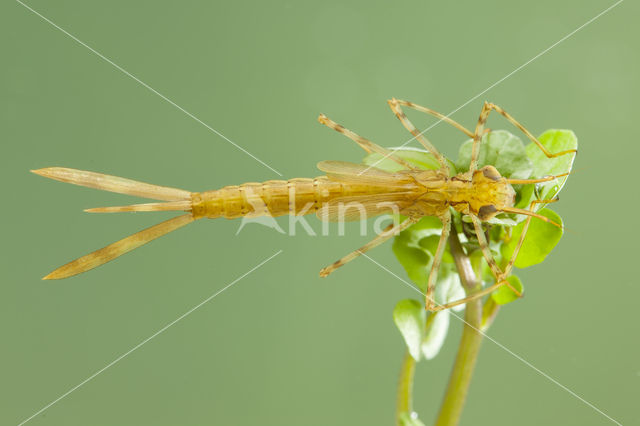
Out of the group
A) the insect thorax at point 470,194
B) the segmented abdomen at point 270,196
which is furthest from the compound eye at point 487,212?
the segmented abdomen at point 270,196

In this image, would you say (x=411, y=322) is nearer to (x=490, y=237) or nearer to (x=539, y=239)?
(x=490, y=237)

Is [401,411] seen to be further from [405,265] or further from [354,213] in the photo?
[354,213]

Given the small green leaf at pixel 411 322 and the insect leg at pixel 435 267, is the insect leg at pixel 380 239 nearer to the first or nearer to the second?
the insect leg at pixel 435 267

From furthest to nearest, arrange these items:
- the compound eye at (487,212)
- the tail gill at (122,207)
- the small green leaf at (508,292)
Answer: the tail gill at (122,207), the compound eye at (487,212), the small green leaf at (508,292)

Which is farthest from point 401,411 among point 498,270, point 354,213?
point 354,213

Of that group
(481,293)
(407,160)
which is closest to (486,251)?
(481,293)

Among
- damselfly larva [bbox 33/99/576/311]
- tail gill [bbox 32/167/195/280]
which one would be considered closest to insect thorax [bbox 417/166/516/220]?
damselfly larva [bbox 33/99/576/311]
